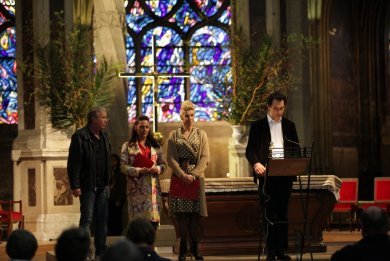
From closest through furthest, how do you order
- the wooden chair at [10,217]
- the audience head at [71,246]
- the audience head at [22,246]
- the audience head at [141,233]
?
the audience head at [71,246], the audience head at [22,246], the audience head at [141,233], the wooden chair at [10,217]

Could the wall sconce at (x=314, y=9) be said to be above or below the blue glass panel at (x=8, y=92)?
above

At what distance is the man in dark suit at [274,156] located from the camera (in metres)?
8.55

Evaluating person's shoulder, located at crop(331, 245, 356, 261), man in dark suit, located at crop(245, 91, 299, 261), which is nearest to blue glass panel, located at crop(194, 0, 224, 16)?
man in dark suit, located at crop(245, 91, 299, 261)

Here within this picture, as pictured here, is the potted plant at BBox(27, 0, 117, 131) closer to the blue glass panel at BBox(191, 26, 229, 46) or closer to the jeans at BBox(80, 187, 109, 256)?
the jeans at BBox(80, 187, 109, 256)

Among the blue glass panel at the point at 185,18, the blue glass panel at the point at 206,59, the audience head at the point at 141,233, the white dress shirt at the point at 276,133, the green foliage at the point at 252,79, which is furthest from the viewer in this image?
the blue glass panel at the point at 185,18

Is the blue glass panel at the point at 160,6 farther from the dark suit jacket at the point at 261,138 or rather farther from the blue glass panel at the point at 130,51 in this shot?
the dark suit jacket at the point at 261,138

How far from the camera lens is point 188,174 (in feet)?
29.6

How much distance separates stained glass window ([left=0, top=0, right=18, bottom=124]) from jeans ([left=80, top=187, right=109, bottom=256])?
9.19 meters

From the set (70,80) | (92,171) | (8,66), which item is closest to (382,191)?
(70,80)

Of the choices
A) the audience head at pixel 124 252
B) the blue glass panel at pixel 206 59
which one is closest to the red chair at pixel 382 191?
the blue glass panel at pixel 206 59

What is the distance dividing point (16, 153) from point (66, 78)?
4.78 ft

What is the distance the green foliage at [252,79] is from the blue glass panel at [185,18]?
16.2 feet

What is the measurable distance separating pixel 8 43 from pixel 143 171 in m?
9.73

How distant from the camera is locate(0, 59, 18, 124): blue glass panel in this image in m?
17.7
